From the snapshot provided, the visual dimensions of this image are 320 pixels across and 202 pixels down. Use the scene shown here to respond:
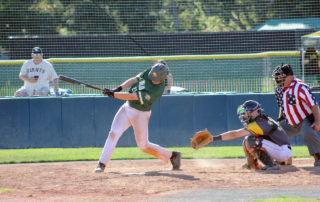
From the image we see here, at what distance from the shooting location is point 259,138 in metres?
7.66

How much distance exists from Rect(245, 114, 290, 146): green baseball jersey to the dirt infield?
47 cm

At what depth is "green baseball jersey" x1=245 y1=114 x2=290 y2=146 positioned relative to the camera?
7.58 meters

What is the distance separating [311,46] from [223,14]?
42.1 ft

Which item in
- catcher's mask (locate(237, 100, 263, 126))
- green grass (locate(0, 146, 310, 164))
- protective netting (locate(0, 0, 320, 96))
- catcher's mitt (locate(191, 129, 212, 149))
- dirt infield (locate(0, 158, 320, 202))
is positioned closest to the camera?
dirt infield (locate(0, 158, 320, 202))

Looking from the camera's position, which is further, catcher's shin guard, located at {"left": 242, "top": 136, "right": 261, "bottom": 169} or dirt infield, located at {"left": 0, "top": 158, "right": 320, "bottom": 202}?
catcher's shin guard, located at {"left": 242, "top": 136, "right": 261, "bottom": 169}

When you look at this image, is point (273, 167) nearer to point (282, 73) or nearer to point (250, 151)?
point (250, 151)

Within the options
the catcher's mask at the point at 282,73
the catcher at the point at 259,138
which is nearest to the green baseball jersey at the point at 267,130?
the catcher at the point at 259,138

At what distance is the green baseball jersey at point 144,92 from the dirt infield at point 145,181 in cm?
106

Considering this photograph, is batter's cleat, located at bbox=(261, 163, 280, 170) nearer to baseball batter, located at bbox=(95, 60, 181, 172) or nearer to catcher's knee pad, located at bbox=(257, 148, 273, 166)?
catcher's knee pad, located at bbox=(257, 148, 273, 166)

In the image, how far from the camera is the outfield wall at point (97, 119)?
1170cm

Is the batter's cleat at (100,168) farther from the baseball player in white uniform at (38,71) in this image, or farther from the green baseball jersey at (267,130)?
the baseball player in white uniform at (38,71)

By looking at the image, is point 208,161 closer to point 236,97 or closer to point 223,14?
point 236,97

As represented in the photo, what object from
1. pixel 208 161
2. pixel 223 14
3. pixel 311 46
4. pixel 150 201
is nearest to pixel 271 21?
pixel 223 14

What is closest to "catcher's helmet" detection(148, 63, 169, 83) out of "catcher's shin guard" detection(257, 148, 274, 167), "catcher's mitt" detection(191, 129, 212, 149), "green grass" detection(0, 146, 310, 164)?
"catcher's mitt" detection(191, 129, 212, 149)
